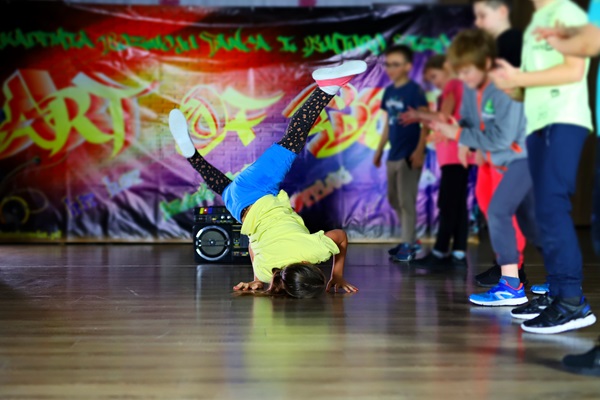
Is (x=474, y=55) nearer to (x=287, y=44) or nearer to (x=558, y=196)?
(x=558, y=196)

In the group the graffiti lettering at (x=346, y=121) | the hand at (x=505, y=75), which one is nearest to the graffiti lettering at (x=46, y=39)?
the graffiti lettering at (x=346, y=121)

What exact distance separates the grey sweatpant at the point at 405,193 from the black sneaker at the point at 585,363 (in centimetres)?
304

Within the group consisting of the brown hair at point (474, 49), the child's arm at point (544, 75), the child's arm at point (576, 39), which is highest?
the brown hair at point (474, 49)

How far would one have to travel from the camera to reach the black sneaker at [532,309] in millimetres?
2973

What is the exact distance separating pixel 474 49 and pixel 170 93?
11.1ft

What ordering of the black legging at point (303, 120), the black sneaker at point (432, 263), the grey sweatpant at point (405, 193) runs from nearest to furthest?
the black legging at point (303, 120) < the black sneaker at point (432, 263) < the grey sweatpant at point (405, 193)

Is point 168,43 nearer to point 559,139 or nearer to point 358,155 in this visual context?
point 358,155

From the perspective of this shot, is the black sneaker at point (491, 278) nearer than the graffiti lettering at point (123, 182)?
Yes

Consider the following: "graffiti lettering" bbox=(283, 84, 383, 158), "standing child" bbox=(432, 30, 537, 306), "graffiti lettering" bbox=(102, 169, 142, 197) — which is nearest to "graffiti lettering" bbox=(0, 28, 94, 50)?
"graffiti lettering" bbox=(102, 169, 142, 197)

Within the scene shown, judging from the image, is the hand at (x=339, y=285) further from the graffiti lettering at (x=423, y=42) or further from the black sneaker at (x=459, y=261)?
the graffiti lettering at (x=423, y=42)

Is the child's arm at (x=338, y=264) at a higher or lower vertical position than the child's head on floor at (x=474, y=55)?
lower

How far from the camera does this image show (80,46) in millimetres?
6359

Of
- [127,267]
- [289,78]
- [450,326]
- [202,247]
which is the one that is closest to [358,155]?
[289,78]

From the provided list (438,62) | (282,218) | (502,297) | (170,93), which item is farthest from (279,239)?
(170,93)
